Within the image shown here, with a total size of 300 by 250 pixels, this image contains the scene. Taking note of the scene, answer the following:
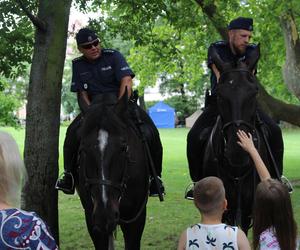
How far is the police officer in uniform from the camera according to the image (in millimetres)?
6684

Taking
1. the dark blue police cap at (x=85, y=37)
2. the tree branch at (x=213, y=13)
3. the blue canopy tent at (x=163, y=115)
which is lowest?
the blue canopy tent at (x=163, y=115)

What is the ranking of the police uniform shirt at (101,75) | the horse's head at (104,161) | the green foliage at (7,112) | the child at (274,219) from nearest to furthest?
the child at (274,219) → the horse's head at (104,161) → the police uniform shirt at (101,75) → the green foliage at (7,112)

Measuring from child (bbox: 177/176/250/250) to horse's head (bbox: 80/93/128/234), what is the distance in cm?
141

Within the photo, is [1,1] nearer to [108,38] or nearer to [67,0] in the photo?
[67,0]

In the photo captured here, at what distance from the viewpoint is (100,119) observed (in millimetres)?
5828

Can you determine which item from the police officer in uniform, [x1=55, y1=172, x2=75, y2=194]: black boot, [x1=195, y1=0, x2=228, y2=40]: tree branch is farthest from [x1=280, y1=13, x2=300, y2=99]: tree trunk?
[x1=55, y1=172, x2=75, y2=194]: black boot

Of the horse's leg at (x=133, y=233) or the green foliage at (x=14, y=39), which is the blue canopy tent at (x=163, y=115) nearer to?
the green foliage at (x=14, y=39)

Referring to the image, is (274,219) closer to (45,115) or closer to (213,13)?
(45,115)

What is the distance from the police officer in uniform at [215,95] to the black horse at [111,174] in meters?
0.92

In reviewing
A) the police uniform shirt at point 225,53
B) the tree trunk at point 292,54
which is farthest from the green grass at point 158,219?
the police uniform shirt at point 225,53

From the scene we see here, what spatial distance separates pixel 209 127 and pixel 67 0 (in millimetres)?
2855

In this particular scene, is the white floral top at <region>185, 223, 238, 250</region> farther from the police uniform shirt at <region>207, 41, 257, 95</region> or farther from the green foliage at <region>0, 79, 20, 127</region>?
the green foliage at <region>0, 79, 20, 127</region>

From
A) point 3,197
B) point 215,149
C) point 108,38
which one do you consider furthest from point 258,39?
point 3,197

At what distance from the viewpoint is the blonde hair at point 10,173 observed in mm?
2922
